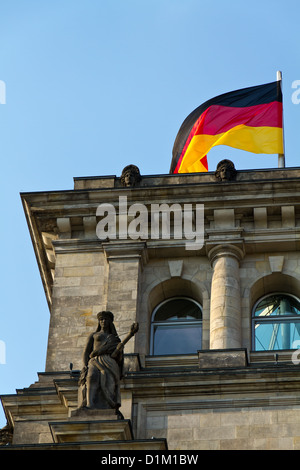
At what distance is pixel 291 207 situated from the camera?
44.6 m

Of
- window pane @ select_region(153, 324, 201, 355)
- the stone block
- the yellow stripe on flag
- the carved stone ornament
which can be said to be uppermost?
the yellow stripe on flag

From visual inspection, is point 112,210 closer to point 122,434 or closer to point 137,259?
point 137,259

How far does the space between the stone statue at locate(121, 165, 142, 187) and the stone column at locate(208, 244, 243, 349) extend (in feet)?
9.95

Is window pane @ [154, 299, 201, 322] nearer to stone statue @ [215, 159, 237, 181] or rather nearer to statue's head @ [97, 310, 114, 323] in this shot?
stone statue @ [215, 159, 237, 181]

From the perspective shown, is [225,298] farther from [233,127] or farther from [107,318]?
[233,127]

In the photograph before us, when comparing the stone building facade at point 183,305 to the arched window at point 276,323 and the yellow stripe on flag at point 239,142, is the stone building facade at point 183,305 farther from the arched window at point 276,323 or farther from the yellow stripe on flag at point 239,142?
the yellow stripe on flag at point 239,142

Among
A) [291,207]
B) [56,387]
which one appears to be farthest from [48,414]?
[291,207]

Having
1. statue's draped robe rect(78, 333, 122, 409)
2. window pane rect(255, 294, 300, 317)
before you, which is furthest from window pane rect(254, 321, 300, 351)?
statue's draped robe rect(78, 333, 122, 409)

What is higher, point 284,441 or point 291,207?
point 291,207

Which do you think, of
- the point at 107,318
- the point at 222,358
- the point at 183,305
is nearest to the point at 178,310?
the point at 183,305

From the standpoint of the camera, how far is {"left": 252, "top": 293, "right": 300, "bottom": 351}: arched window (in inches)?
1694

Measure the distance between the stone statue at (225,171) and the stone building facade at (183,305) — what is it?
0.09m
